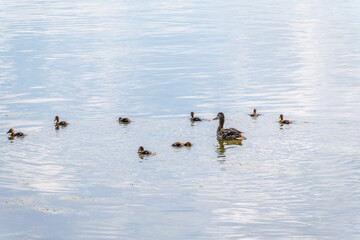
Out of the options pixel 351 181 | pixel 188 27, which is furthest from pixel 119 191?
pixel 188 27

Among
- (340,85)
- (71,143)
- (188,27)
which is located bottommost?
(71,143)

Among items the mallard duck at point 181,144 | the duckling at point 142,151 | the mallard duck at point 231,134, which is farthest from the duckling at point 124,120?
the duckling at point 142,151

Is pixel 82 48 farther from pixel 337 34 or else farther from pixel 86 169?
pixel 86 169

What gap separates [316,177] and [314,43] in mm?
24907

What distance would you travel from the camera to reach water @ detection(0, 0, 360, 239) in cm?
1281

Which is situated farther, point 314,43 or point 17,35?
point 17,35

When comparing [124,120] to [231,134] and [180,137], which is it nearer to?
[180,137]

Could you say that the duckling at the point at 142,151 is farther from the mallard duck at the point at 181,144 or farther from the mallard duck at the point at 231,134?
the mallard duck at the point at 231,134

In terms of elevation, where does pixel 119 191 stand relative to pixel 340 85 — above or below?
below

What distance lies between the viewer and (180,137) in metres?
18.9

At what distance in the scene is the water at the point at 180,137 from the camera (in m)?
12.8

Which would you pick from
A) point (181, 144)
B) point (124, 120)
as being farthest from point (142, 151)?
point (124, 120)

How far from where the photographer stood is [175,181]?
49.0 feet

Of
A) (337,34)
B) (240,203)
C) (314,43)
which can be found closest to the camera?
(240,203)
